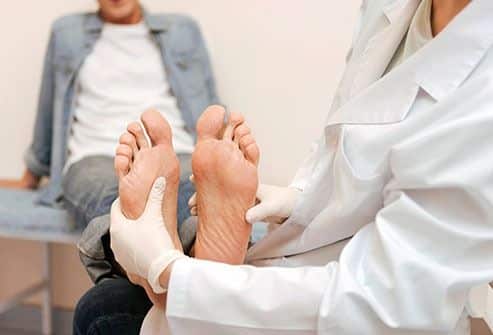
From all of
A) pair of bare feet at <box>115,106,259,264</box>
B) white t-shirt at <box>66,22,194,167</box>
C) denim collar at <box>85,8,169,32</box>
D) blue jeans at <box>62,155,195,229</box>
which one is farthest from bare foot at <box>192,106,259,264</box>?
denim collar at <box>85,8,169,32</box>

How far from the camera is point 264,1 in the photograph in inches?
75.6

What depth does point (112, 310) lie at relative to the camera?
36.2 inches

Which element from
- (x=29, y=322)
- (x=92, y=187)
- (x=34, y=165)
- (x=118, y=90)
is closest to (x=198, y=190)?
(x=92, y=187)

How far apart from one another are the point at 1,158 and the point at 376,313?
1.73 meters

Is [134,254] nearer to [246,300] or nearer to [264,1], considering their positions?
[246,300]

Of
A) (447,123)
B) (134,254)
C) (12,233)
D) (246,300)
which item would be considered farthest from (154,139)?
(12,233)

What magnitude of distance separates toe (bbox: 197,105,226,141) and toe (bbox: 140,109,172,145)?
0.05 metres

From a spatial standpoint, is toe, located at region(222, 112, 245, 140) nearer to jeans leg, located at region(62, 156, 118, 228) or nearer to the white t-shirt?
jeans leg, located at region(62, 156, 118, 228)

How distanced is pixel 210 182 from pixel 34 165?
1.24 m

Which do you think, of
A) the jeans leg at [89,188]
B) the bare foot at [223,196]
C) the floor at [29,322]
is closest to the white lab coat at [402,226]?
the bare foot at [223,196]

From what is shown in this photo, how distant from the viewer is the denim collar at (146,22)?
6.22ft

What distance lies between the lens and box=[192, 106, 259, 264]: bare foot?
34.2 inches

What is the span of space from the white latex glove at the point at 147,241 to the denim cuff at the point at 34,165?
46.2 inches

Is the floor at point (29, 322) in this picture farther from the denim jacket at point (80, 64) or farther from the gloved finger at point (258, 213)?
the gloved finger at point (258, 213)
